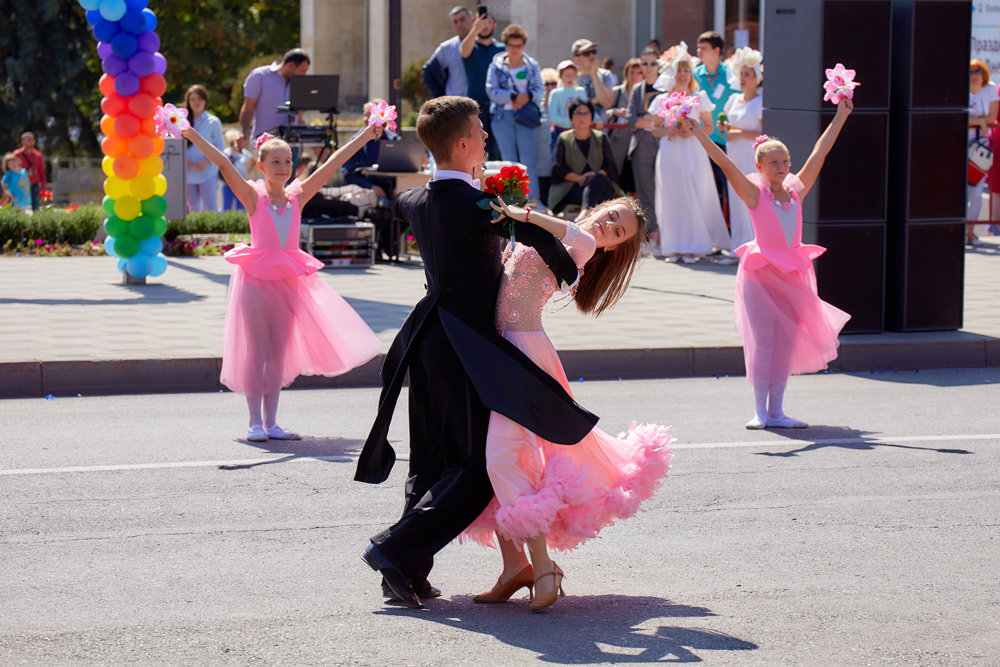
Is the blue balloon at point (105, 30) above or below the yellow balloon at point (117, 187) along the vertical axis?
above

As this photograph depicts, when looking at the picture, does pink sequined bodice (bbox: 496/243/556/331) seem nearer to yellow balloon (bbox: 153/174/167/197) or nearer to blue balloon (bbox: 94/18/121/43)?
blue balloon (bbox: 94/18/121/43)

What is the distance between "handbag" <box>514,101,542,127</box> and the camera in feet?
54.8

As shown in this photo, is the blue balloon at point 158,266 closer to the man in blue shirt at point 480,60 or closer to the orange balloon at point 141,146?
the orange balloon at point 141,146

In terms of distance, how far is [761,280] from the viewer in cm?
848

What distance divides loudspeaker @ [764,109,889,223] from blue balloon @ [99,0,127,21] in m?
6.17

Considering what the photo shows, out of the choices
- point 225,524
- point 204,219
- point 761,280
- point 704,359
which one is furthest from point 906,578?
point 204,219

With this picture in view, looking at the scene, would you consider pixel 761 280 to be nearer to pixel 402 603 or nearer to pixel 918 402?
pixel 918 402

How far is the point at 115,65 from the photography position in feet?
44.0

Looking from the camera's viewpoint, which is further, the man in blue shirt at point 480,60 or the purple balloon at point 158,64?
the man in blue shirt at point 480,60

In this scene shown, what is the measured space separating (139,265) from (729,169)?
7350mm

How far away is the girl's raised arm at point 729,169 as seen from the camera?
25.5 feet

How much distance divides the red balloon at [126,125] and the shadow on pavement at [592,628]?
9597mm

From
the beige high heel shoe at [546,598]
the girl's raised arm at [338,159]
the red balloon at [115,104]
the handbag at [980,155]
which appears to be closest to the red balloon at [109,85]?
the red balloon at [115,104]

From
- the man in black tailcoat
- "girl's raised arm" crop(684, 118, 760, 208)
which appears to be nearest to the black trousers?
the man in black tailcoat
